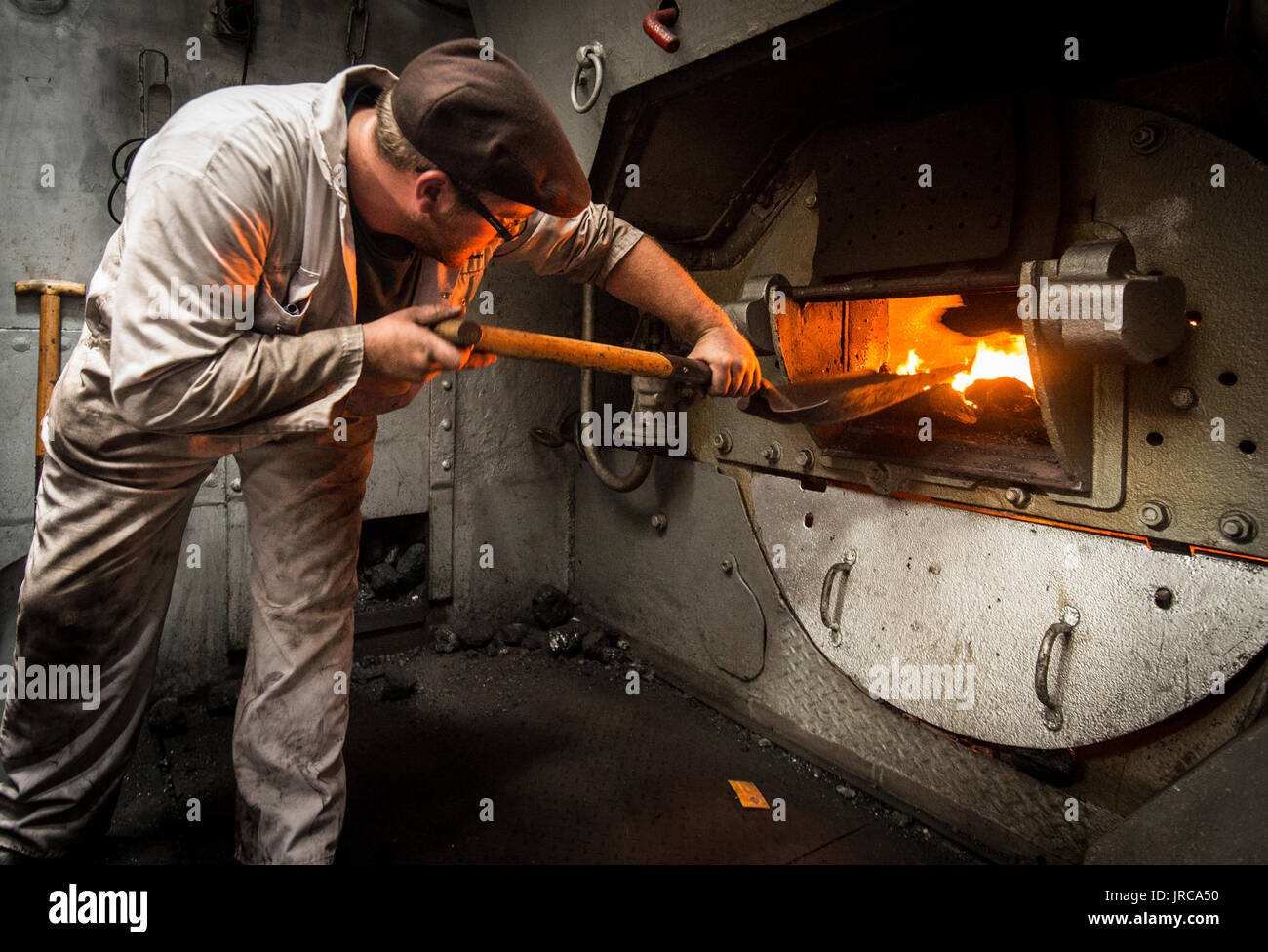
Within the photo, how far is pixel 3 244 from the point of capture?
7.33 ft

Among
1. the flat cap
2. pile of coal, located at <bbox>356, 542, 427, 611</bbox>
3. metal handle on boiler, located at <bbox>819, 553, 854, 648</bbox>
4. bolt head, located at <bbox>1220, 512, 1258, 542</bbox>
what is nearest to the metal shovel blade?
metal handle on boiler, located at <bbox>819, 553, 854, 648</bbox>

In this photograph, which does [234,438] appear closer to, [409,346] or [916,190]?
[409,346]

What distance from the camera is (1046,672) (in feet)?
5.51

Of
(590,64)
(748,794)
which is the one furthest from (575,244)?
(748,794)

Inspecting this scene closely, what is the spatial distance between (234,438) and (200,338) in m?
0.39

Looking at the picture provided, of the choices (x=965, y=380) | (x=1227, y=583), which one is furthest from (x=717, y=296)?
(x=1227, y=583)

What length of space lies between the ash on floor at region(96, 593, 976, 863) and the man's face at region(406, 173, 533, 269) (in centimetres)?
143

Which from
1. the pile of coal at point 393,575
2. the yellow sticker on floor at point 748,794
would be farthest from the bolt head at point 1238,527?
the pile of coal at point 393,575

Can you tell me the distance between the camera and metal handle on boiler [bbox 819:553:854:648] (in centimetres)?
215

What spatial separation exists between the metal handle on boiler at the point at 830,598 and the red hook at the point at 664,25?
1429 millimetres

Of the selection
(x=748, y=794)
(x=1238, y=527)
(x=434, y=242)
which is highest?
(x=434, y=242)

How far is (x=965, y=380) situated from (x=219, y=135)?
187 centimetres

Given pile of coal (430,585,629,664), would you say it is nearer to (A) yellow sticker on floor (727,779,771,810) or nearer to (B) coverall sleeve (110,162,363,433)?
(A) yellow sticker on floor (727,779,771,810)
